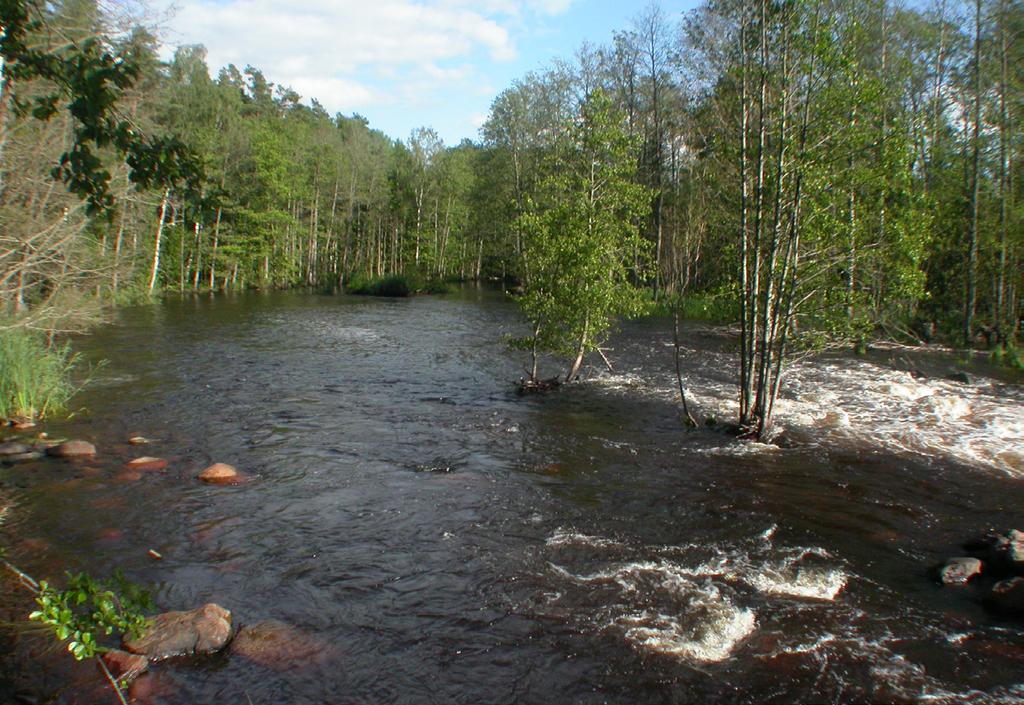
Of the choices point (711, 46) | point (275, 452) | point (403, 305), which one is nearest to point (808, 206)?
point (711, 46)

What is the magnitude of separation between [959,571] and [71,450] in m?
13.0

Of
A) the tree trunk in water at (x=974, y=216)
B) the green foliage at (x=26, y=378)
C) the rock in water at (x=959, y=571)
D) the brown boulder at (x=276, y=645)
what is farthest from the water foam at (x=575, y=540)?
the tree trunk in water at (x=974, y=216)

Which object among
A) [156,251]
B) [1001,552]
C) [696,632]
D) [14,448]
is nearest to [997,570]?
[1001,552]

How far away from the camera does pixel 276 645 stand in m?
6.23

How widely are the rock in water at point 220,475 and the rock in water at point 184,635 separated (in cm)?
427

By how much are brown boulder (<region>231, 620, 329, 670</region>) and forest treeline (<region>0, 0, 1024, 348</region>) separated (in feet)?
12.6

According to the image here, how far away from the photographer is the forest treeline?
11.8 m

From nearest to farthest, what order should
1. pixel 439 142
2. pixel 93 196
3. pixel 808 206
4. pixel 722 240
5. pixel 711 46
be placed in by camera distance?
pixel 93 196, pixel 808 206, pixel 711 46, pixel 722 240, pixel 439 142

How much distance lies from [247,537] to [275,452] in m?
3.73

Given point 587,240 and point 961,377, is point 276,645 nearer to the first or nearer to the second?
point 587,240

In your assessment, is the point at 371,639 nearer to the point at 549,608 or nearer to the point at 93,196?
the point at 549,608

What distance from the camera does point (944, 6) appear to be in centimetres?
A: 2727

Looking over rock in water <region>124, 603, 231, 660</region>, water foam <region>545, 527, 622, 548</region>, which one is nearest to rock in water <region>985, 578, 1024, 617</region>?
water foam <region>545, 527, 622, 548</region>

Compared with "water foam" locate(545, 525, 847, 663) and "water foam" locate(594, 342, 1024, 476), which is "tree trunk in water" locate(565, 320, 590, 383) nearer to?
"water foam" locate(594, 342, 1024, 476)
